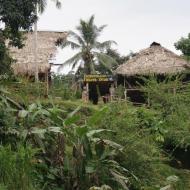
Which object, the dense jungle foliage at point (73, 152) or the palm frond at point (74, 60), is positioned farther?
the palm frond at point (74, 60)

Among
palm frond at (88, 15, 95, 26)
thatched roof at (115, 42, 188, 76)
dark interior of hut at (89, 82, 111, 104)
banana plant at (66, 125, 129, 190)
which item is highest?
palm frond at (88, 15, 95, 26)

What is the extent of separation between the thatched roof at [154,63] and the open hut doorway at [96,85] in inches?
104

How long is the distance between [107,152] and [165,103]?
6539 millimetres

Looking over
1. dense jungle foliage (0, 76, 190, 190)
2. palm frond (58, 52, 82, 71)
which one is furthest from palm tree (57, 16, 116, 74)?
dense jungle foliage (0, 76, 190, 190)

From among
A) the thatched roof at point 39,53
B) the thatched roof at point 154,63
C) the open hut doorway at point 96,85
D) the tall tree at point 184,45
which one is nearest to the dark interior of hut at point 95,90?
the open hut doorway at point 96,85

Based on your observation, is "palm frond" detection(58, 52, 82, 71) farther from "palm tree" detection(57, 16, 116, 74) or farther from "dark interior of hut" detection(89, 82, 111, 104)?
"dark interior of hut" detection(89, 82, 111, 104)

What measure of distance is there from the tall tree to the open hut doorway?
424 centimetres

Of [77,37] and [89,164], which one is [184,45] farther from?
[89,164]

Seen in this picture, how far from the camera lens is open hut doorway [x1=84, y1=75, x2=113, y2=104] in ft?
61.5

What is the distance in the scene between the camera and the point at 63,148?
22.9ft

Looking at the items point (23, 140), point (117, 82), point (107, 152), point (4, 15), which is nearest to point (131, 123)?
point (107, 152)

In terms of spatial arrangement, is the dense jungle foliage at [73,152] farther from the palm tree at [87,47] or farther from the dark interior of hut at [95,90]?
the palm tree at [87,47]

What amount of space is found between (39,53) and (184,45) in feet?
20.9

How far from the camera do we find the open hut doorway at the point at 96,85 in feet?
61.5
